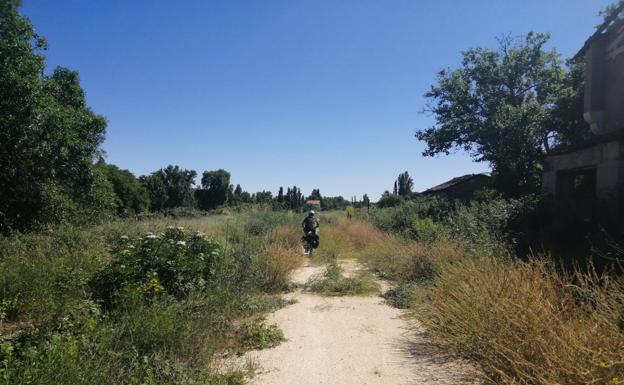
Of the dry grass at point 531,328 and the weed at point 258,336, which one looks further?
the weed at point 258,336

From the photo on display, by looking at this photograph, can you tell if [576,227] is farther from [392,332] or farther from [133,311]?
[133,311]

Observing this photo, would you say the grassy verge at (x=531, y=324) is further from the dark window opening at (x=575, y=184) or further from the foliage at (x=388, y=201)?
the foliage at (x=388, y=201)

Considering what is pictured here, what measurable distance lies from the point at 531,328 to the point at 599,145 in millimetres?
7412

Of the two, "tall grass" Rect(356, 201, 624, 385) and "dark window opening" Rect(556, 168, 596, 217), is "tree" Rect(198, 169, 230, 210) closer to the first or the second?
"dark window opening" Rect(556, 168, 596, 217)

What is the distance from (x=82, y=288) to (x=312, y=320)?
3120 millimetres

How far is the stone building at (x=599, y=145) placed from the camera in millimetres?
8055

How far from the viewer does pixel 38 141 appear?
32.2ft

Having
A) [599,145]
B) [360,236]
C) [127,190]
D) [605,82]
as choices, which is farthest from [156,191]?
[599,145]

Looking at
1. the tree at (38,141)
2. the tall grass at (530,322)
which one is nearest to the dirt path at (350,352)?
the tall grass at (530,322)

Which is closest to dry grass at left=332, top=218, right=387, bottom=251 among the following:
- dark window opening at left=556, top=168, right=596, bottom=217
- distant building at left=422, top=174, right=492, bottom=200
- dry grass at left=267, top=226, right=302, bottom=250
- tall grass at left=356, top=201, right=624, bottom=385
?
dry grass at left=267, top=226, right=302, bottom=250

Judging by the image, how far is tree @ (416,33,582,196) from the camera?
782 inches

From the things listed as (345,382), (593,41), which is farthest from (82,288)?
(593,41)

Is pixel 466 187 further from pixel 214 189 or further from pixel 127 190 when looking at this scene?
pixel 214 189

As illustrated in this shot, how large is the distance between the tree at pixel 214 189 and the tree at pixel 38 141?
47556mm
